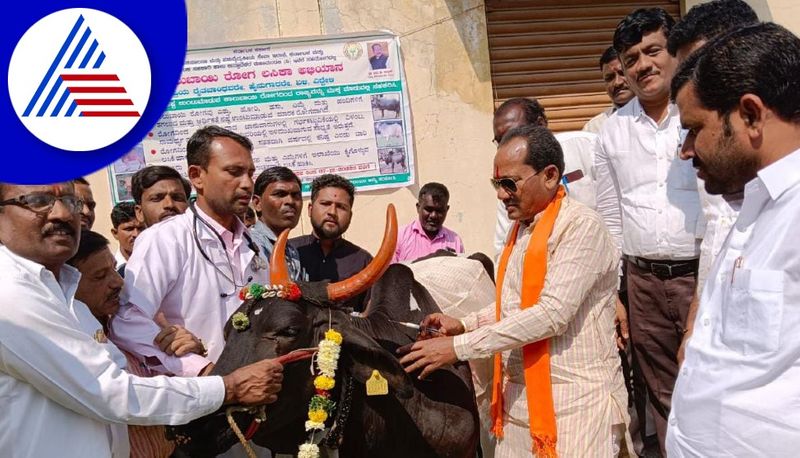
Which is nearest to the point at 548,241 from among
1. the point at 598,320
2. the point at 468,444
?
the point at 598,320

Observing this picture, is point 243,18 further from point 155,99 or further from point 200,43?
point 155,99

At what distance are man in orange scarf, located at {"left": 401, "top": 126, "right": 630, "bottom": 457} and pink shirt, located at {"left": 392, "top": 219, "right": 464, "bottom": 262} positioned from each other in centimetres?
302

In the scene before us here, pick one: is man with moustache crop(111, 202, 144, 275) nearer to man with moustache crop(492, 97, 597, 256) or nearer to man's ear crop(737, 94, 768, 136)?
man with moustache crop(492, 97, 597, 256)

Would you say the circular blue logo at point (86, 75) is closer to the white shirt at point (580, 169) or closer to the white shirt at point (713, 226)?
the white shirt at point (580, 169)

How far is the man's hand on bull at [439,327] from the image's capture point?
145 inches

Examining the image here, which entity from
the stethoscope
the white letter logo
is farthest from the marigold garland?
the white letter logo

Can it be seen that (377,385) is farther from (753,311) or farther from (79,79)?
(79,79)

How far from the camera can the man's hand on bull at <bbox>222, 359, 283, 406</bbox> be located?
9.68 ft

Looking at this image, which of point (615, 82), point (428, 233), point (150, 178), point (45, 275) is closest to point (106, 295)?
point (45, 275)

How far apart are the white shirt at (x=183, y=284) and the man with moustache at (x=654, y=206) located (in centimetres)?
204

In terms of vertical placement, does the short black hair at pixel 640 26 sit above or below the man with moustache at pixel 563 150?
above

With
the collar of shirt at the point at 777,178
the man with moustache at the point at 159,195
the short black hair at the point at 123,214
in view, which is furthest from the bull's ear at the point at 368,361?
the short black hair at the point at 123,214

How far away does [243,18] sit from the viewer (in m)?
7.79

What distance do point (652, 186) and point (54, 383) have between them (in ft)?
9.86
